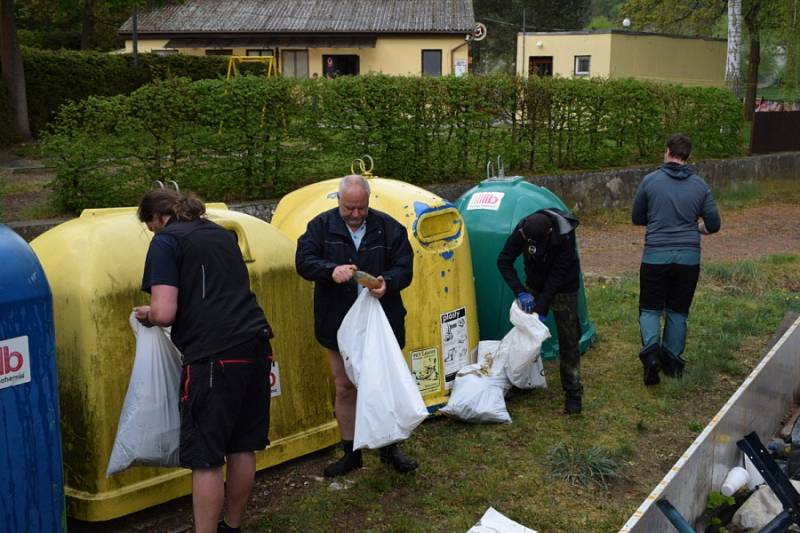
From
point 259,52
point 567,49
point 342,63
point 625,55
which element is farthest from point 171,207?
point 259,52

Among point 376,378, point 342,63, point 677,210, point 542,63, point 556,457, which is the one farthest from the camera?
point 342,63

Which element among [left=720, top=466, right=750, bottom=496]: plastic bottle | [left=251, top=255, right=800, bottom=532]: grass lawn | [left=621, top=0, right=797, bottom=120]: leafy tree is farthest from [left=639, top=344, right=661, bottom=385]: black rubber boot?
[left=621, top=0, right=797, bottom=120]: leafy tree

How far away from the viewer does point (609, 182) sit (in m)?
14.3

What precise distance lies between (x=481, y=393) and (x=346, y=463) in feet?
3.66

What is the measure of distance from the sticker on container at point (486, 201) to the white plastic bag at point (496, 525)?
2705 mm

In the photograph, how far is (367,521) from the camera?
14.3 feet

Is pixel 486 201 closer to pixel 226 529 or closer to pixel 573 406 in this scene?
pixel 573 406

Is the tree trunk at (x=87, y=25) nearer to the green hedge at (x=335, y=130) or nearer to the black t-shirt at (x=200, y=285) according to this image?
the green hedge at (x=335, y=130)

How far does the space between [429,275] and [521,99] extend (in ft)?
28.0

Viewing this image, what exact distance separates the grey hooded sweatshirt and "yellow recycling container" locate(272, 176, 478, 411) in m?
1.39

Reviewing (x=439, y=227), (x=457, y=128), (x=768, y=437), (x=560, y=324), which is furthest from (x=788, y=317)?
(x=457, y=128)

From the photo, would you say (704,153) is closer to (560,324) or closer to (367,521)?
(560,324)

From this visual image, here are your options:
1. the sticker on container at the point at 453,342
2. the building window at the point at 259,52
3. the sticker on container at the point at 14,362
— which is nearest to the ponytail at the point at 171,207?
the sticker on container at the point at 14,362

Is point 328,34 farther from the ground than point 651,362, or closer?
farther from the ground
